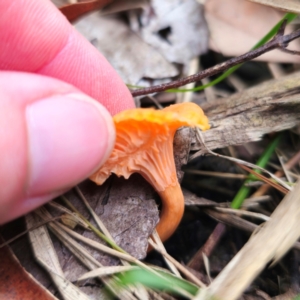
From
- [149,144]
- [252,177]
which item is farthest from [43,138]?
[252,177]

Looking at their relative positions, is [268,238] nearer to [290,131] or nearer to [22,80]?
[290,131]

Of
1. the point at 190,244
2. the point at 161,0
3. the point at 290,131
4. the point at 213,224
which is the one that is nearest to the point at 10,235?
the point at 190,244

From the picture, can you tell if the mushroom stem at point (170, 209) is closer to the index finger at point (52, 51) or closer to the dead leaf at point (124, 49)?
the index finger at point (52, 51)

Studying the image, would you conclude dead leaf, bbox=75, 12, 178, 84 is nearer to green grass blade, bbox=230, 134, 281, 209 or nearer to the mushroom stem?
green grass blade, bbox=230, 134, 281, 209

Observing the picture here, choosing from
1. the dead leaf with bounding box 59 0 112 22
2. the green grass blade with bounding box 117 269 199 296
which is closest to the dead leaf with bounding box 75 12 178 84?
the dead leaf with bounding box 59 0 112 22

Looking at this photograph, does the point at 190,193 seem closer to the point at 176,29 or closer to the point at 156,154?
the point at 156,154

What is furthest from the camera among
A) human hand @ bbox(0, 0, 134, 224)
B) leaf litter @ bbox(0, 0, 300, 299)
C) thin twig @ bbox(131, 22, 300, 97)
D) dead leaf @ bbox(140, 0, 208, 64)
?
dead leaf @ bbox(140, 0, 208, 64)
